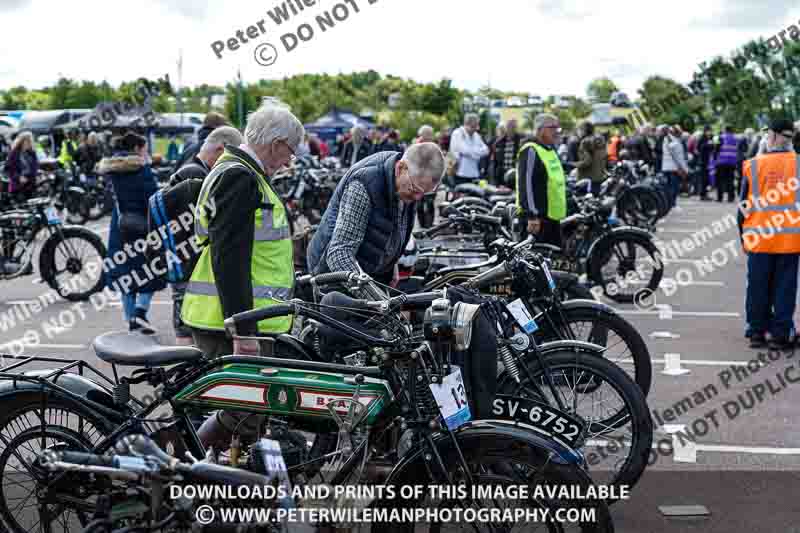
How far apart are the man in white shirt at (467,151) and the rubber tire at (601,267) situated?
6050mm

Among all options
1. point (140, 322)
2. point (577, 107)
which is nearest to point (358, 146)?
point (140, 322)

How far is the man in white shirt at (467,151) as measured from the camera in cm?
1603

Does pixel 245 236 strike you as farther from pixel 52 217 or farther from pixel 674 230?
pixel 674 230

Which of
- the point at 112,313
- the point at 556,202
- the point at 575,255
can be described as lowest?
the point at 112,313

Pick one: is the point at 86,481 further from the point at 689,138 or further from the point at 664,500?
the point at 689,138

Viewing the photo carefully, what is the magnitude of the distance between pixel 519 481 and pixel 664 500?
75.6 inches

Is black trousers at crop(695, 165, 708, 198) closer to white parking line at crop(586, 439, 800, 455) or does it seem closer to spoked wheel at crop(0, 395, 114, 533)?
white parking line at crop(586, 439, 800, 455)

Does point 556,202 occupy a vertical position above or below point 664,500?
above

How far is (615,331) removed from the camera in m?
5.59

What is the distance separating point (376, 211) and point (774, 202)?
170 inches

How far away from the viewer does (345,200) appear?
4.87m

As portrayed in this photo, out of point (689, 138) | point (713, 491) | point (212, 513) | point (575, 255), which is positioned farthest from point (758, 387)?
point (689, 138)

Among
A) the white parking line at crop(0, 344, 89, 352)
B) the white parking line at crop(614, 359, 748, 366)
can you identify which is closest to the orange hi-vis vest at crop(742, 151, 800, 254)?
the white parking line at crop(614, 359, 748, 366)

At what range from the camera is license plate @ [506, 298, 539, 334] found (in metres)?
4.79
